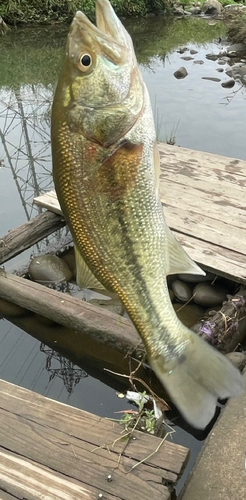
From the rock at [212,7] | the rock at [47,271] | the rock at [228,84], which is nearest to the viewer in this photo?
the rock at [47,271]

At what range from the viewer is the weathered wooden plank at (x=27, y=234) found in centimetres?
518

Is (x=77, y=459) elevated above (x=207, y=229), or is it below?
above

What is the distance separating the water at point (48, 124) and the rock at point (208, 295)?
1.18 m

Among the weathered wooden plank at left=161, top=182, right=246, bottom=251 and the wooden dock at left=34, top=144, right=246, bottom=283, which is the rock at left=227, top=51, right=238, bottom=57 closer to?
the wooden dock at left=34, top=144, right=246, bottom=283

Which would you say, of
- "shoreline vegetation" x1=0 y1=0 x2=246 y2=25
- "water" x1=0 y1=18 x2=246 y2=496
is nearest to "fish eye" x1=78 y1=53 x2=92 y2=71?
"water" x1=0 y1=18 x2=246 y2=496

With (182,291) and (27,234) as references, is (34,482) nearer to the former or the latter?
(182,291)

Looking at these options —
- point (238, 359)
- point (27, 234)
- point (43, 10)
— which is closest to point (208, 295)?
point (238, 359)

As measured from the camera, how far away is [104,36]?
5.30 ft

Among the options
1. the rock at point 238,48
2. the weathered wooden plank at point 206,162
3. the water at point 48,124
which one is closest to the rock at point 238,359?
the water at point 48,124

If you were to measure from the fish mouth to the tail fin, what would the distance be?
1010 millimetres

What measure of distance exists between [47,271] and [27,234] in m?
0.44

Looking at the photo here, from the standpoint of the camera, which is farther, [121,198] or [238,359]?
[238,359]

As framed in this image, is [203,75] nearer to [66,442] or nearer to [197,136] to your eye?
[197,136]

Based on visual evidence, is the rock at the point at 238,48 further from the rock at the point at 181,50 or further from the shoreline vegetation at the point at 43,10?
the shoreline vegetation at the point at 43,10
